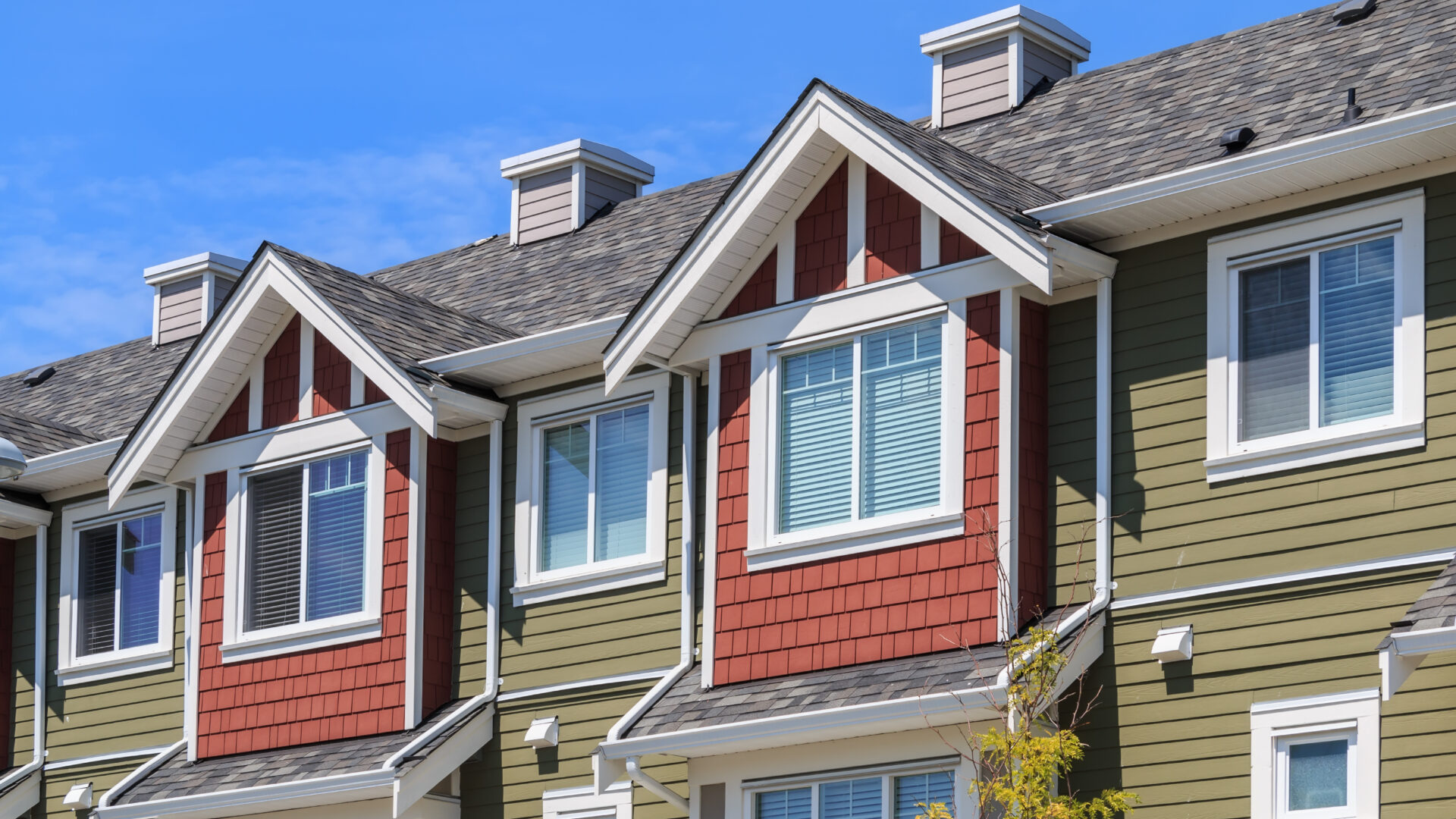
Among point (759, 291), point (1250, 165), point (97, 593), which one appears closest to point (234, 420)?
point (97, 593)

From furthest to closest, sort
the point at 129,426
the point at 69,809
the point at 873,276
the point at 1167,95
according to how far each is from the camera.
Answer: the point at 129,426 → the point at 69,809 → the point at 1167,95 → the point at 873,276

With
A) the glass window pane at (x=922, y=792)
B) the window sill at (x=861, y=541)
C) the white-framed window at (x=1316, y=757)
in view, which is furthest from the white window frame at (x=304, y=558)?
the white-framed window at (x=1316, y=757)

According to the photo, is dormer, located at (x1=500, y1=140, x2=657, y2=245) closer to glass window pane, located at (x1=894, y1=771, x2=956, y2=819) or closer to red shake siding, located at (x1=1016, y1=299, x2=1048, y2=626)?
red shake siding, located at (x1=1016, y1=299, x2=1048, y2=626)

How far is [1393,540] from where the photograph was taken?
1396cm

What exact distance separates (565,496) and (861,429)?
3519mm

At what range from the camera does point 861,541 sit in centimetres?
1622

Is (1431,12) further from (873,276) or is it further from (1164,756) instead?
(1164,756)

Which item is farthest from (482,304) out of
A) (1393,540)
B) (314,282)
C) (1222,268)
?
(1393,540)

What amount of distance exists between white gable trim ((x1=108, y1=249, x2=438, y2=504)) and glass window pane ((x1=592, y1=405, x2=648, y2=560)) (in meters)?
1.77

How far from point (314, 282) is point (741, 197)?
4883 mm

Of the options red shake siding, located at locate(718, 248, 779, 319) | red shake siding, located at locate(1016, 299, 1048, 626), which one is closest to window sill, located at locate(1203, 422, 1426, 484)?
red shake siding, located at locate(1016, 299, 1048, 626)

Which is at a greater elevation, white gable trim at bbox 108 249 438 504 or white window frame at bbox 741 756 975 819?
white gable trim at bbox 108 249 438 504

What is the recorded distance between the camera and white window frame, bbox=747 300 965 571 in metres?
15.9

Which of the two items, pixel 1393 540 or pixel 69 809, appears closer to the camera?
pixel 1393 540
